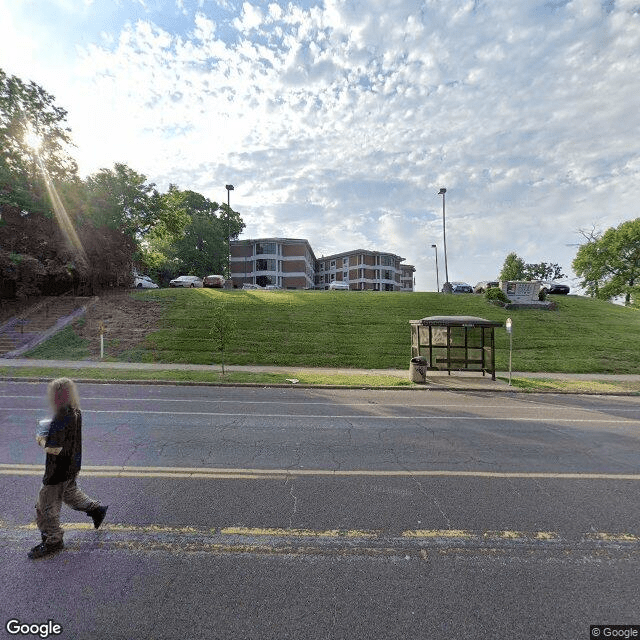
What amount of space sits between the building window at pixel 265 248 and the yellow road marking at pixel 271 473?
61017 millimetres

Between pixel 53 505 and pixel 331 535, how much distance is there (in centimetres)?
267

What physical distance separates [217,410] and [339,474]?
469 centimetres

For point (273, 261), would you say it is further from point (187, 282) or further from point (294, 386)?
point (294, 386)

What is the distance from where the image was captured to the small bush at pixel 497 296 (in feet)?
94.3

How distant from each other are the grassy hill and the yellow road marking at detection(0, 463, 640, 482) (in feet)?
39.2

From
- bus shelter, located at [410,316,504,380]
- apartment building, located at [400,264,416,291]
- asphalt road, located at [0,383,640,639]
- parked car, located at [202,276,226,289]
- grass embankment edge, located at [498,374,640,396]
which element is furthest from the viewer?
apartment building, located at [400,264,416,291]

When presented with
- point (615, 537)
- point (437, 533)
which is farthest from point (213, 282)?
point (615, 537)

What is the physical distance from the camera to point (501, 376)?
50.6 ft

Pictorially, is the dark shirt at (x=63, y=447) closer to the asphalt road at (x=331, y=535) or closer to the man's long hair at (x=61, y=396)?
the man's long hair at (x=61, y=396)

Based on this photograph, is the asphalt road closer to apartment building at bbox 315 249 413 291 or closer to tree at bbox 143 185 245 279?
tree at bbox 143 185 245 279

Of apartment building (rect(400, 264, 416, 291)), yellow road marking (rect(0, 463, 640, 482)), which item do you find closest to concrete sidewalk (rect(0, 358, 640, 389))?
yellow road marking (rect(0, 463, 640, 482))

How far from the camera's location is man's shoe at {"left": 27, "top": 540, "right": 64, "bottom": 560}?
312 cm

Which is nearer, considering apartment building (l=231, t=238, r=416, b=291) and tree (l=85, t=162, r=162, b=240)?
tree (l=85, t=162, r=162, b=240)

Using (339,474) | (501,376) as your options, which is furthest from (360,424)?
(501,376)
